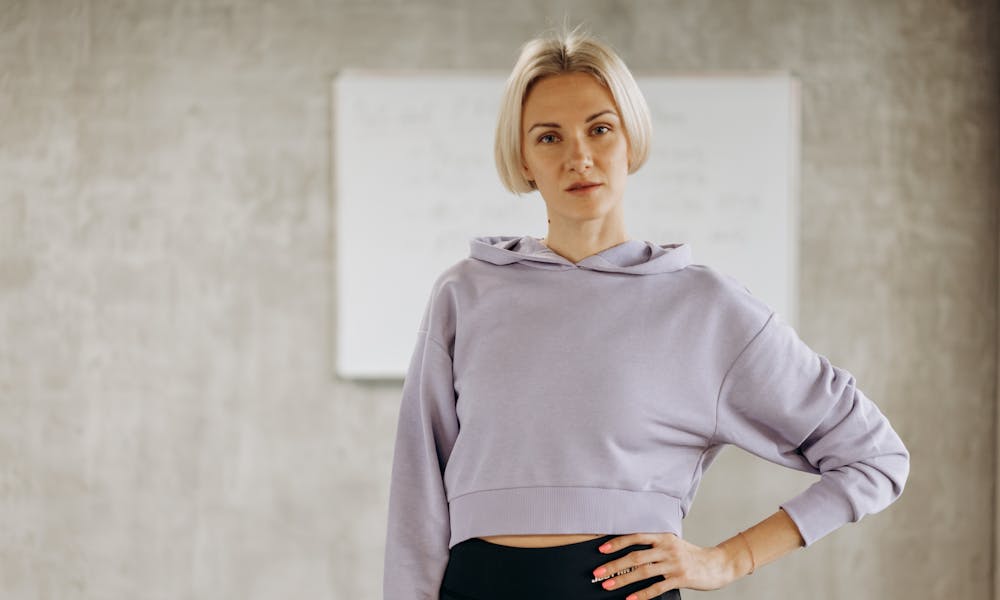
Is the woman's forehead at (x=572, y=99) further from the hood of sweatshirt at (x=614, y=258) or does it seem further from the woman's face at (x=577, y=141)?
the hood of sweatshirt at (x=614, y=258)

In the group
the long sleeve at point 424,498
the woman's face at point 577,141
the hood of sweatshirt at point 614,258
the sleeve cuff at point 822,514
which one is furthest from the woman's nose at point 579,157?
the sleeve cuff at point 822,514

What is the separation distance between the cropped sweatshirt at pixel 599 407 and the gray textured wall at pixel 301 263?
1.50 m

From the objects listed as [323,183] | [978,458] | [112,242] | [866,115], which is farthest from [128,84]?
[978,458]

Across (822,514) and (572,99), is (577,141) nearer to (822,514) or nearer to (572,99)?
(572,99)

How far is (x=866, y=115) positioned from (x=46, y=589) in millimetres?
2790

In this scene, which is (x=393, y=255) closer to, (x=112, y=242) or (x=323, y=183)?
(x=323, y=183)

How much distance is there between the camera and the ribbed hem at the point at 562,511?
1127mm

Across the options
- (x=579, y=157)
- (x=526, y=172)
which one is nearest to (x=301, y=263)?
(x=526, y=172)

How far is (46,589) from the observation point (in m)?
2.78

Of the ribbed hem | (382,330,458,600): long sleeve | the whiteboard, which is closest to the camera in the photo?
the ribbed hem

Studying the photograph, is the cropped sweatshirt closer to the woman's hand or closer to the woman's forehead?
the woman's hand

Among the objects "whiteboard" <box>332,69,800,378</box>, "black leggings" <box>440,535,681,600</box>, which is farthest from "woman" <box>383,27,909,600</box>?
"whiteboard" <box>332,69,800,378</box>

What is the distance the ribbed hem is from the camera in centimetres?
113

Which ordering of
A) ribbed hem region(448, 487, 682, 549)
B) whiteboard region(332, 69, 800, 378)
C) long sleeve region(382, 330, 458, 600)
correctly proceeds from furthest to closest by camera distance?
whiteboard region(332, 69, 800, 378) < long sleeve region(382, 330, 458, 600) < ribbed hem region(448, 487, 682, 549)
